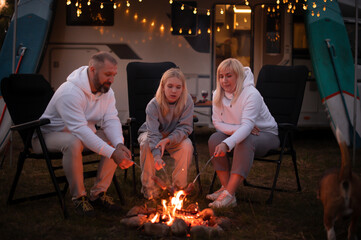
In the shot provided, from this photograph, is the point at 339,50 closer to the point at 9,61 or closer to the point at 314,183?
the point at 314,183

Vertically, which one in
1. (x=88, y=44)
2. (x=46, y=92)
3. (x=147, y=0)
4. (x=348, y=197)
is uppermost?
(x=147, y=0)

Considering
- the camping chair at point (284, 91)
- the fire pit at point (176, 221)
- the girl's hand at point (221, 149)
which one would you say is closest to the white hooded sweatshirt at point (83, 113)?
the fire pit at point (176, 221)

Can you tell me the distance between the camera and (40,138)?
128 inches

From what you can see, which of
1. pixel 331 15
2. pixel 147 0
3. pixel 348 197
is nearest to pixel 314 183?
pixel 348 197

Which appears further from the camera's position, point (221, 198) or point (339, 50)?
point (339, 50)

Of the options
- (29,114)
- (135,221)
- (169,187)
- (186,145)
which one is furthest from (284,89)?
(29,114)

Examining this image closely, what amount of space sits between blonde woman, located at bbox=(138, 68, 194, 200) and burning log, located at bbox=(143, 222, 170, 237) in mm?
743

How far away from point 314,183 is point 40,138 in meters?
2.67

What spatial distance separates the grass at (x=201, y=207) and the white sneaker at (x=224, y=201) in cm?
6

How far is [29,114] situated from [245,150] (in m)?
1.76

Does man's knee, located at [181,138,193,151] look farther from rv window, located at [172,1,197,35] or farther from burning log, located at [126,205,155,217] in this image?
rv window, located at [172,1,197,35]

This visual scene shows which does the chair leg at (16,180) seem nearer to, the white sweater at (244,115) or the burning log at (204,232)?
the burning log at (204,232)

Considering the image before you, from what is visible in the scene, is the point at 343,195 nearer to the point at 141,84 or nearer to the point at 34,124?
the point at 34,124

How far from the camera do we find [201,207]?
3584 mm
